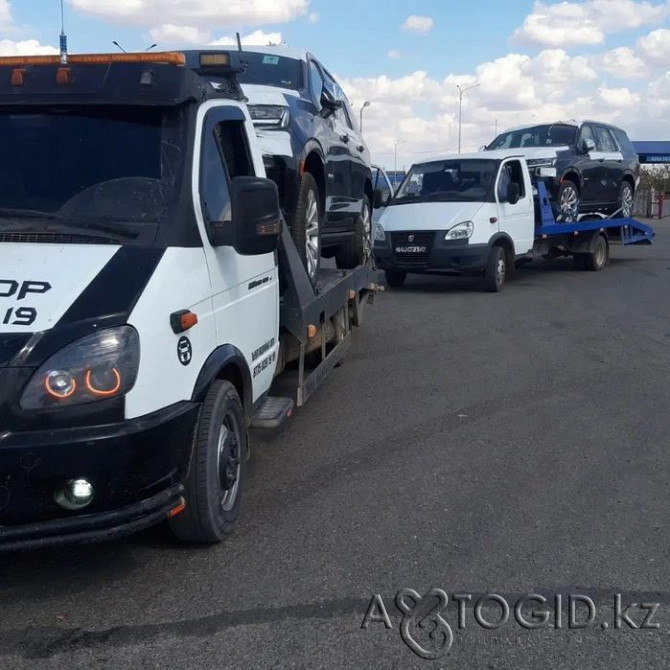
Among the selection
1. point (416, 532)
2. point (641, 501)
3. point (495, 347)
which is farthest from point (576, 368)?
point (416, 532)

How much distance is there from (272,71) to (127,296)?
4852mm

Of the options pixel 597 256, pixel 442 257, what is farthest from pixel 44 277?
pixel 597 256

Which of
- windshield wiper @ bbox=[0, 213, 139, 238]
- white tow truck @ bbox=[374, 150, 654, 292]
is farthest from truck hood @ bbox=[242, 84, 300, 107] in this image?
white tow truck @ bbox=[374, 150, 654, 292]

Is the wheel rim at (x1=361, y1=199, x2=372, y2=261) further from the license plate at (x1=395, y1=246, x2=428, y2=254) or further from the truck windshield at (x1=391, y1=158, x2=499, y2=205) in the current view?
the truck windshield at (x1=391, y1=158, x2=499, y2=205)

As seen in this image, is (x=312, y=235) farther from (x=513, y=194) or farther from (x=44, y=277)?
(x=513, y=194)

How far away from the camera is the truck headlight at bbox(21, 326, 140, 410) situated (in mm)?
3562

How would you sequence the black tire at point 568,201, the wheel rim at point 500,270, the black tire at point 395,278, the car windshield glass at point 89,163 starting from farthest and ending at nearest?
the black tire at point 568,201 → the black tire at point 395,278 → the wheel rim at point 500,270 → the car windshield glass at point 89,163

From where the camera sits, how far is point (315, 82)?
27.7 feet

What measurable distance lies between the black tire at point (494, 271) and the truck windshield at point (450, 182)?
92 centimetres

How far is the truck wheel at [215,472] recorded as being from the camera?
166 inches

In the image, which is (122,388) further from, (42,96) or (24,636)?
(42,96)

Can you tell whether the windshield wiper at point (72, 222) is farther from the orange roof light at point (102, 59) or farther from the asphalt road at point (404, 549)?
the asphalt road at point (404, 549)

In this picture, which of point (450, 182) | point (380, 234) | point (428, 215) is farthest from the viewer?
point (450, 182)

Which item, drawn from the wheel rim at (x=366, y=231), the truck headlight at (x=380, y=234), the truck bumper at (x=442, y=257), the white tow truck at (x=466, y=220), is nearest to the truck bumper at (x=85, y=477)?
the wheel rim at (x=366, y=231)
